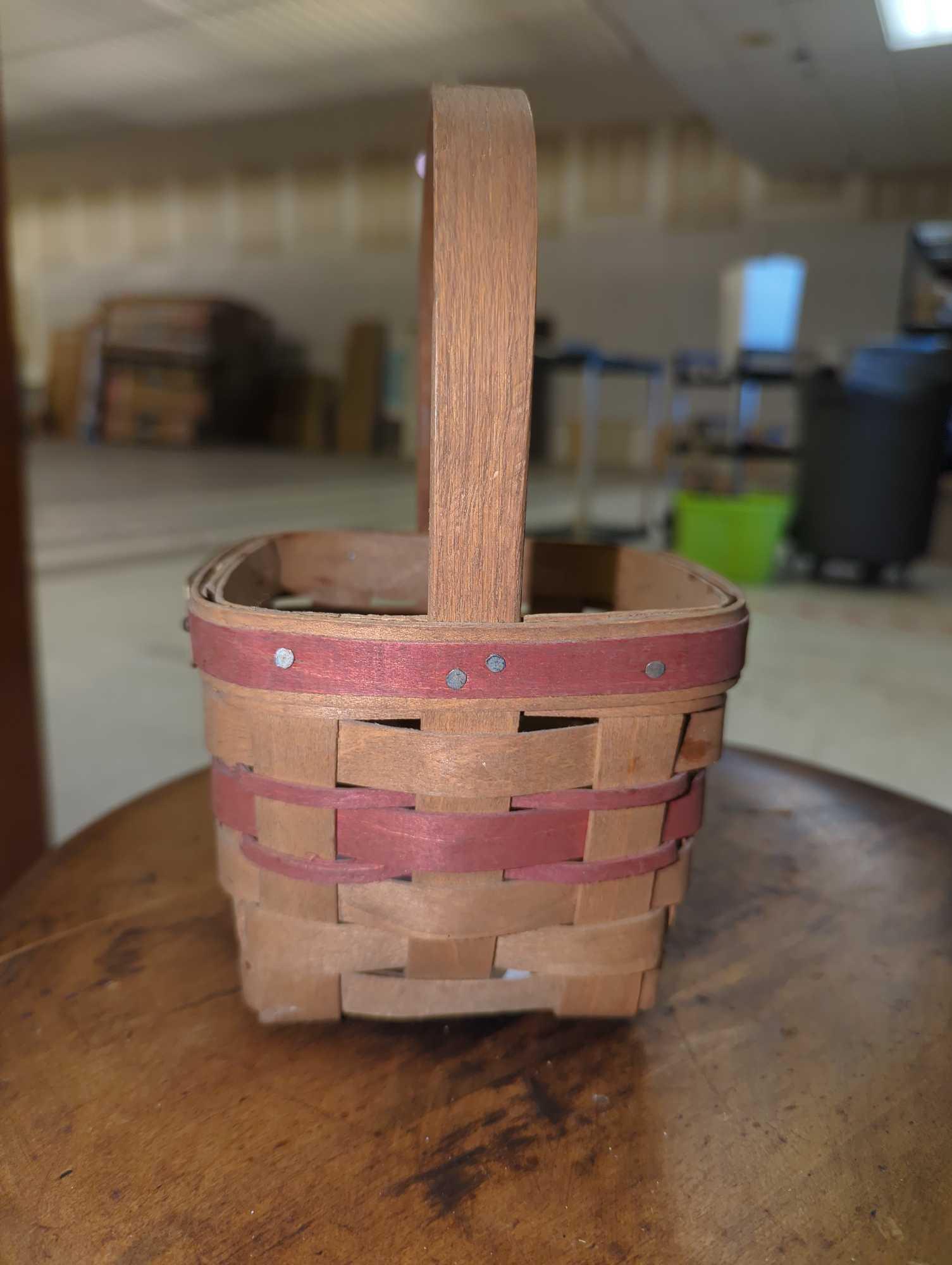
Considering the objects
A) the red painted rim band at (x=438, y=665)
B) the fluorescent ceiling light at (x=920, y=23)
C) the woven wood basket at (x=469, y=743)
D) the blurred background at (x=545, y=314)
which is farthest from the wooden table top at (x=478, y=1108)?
the fluorescent ceiling light at (x=920, y=23)

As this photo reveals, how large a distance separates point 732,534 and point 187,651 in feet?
6.03

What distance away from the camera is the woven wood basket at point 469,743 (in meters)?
0.35

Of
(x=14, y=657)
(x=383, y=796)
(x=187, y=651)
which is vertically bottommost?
(x=187, y=651)

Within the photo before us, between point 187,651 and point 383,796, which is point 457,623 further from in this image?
point 187,651

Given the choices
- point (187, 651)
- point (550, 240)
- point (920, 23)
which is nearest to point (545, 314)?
point (550, 240)

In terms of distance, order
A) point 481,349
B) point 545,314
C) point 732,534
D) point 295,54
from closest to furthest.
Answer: point 481,349 < point 732,534 < point 295,54 < point 545,314

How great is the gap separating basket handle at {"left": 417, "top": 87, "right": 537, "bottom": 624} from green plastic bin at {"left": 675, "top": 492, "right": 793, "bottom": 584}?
2.88 m

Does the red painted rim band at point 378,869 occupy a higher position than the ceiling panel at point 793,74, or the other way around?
the ceiling panel at point 793,74

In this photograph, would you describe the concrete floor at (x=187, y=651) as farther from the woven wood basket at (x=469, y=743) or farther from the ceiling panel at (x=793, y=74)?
the ceiling panel at (x=793, y=74)

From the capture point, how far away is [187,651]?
2.27 metres

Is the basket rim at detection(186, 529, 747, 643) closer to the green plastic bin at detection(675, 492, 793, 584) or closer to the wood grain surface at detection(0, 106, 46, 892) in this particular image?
the wood grain surface at detection(0, 106, 46, 892)

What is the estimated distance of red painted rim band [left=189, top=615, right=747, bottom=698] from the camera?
35cm

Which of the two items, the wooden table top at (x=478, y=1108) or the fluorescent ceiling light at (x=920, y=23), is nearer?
the wooden table top at (x=478, y=1108)

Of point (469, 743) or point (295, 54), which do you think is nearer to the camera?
point (469, 743)
